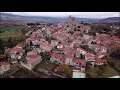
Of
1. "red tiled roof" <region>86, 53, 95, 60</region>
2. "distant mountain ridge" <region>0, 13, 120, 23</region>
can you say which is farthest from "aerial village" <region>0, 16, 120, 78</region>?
"distant mountain ridge" <region>0, 13, 120, 23</region>

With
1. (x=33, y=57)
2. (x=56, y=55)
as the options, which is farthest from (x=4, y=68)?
(x=56, y=55)

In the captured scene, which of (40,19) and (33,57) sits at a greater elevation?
(40,19)

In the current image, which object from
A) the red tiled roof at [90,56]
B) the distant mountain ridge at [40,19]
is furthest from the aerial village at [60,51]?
the distant mountain ridge at [40,19]

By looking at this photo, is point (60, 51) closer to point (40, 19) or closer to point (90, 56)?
point (90, 56)

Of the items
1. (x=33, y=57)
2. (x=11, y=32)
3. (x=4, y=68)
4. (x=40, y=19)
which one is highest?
(x=40, y=19)

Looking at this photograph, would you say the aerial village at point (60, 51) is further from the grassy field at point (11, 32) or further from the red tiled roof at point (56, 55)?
the grassy field at point (11, 32)

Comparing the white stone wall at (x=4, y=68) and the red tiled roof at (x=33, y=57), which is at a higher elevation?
the red tiled roof at (x=33, y=57)

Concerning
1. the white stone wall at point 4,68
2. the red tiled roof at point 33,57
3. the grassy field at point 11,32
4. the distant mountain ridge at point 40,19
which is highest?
the distant mountain ridge at point 40,19

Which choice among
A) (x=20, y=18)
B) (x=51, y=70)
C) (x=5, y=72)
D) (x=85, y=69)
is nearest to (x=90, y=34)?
(x=85, y=69)

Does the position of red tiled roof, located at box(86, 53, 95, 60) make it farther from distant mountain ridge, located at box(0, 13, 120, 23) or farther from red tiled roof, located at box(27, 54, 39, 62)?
red tiled roof, located at box(27, 54, 39, 62)
